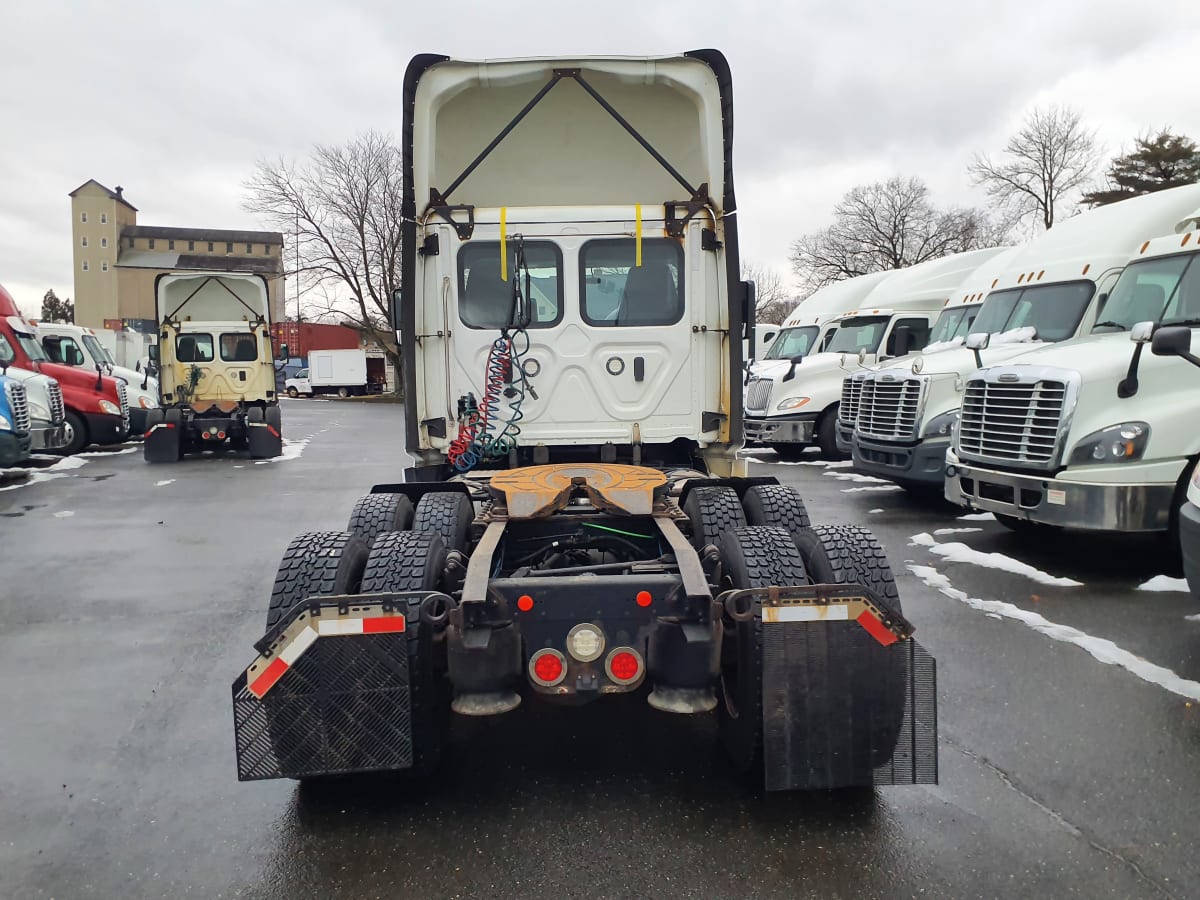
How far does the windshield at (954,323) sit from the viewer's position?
11625 millimetres

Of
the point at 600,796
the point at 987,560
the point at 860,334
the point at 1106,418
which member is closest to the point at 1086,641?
the point at 1106,418

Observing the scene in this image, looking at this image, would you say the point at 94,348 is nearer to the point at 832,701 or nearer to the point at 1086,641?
the point at 1086,641

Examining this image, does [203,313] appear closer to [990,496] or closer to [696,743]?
[990,496]

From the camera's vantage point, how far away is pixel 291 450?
18.7 m

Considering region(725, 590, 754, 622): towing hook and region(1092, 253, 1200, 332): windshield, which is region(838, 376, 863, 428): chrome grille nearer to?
region(1092, 253, 1200, 332): windshield

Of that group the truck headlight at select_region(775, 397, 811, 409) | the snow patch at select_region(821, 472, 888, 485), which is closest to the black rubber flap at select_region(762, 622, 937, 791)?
the snow patch at select_region(821, 472, 888, 485)

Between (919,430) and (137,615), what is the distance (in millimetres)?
7795

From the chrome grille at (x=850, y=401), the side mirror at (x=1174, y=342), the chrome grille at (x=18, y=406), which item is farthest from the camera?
the chrome grille at (x=18, y=406)

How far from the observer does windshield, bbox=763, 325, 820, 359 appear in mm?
18031

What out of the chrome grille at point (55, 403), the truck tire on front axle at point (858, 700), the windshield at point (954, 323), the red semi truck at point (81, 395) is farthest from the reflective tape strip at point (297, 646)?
the red semi truck at point (81, 395)

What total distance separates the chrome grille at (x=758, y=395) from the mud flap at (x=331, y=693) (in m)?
12.7

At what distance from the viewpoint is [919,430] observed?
9805 mm

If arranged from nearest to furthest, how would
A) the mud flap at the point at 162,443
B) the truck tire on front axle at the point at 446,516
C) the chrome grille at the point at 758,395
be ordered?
the truck tire on front axle at the point at 446,516
the chrome grille at the point at 758,395
the mud flap at the point at 162,443

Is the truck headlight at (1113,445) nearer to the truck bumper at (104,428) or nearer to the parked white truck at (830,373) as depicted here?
the parked white truck at (830,373)
